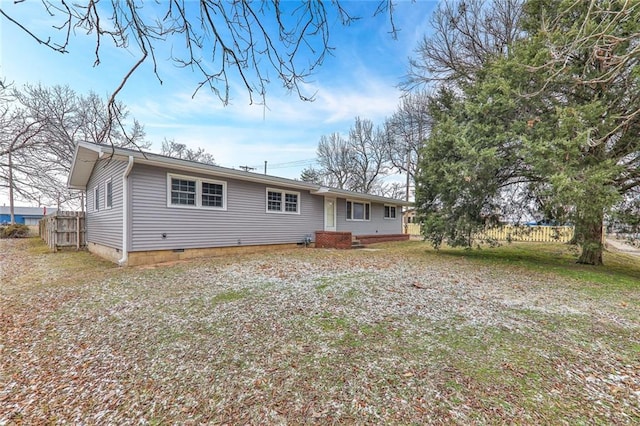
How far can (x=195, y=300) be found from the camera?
4594mm

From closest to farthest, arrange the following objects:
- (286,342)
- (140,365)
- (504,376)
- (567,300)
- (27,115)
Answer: (504,376)
(140,365)
(286,342)
(567,300)
(27,115)

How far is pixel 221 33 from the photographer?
2.65 m

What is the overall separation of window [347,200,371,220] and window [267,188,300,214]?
388 cm

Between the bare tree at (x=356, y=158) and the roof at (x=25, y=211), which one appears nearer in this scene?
the bare tree at (x=356, y=158)

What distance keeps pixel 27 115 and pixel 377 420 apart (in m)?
20.9

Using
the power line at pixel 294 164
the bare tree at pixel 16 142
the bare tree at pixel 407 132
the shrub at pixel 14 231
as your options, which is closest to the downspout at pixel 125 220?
the bare tree at pixel 16 142

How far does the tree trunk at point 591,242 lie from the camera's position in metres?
7.70

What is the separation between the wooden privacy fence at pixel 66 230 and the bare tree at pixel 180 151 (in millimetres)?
15251

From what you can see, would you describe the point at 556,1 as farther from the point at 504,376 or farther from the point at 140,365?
the point at 140,365

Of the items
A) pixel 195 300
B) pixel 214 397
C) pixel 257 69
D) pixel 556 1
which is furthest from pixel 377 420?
pixel 556 1

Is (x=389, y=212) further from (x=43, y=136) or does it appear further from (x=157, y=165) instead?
(x=43, y=136)

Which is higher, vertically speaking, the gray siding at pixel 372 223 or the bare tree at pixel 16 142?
the bare tree at pixel 16 142

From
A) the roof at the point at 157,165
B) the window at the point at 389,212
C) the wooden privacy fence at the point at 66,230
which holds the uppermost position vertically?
the roof at the point at 157,165

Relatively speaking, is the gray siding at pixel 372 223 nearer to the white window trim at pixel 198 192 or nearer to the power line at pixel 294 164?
the white window trim at pixel 198 192
